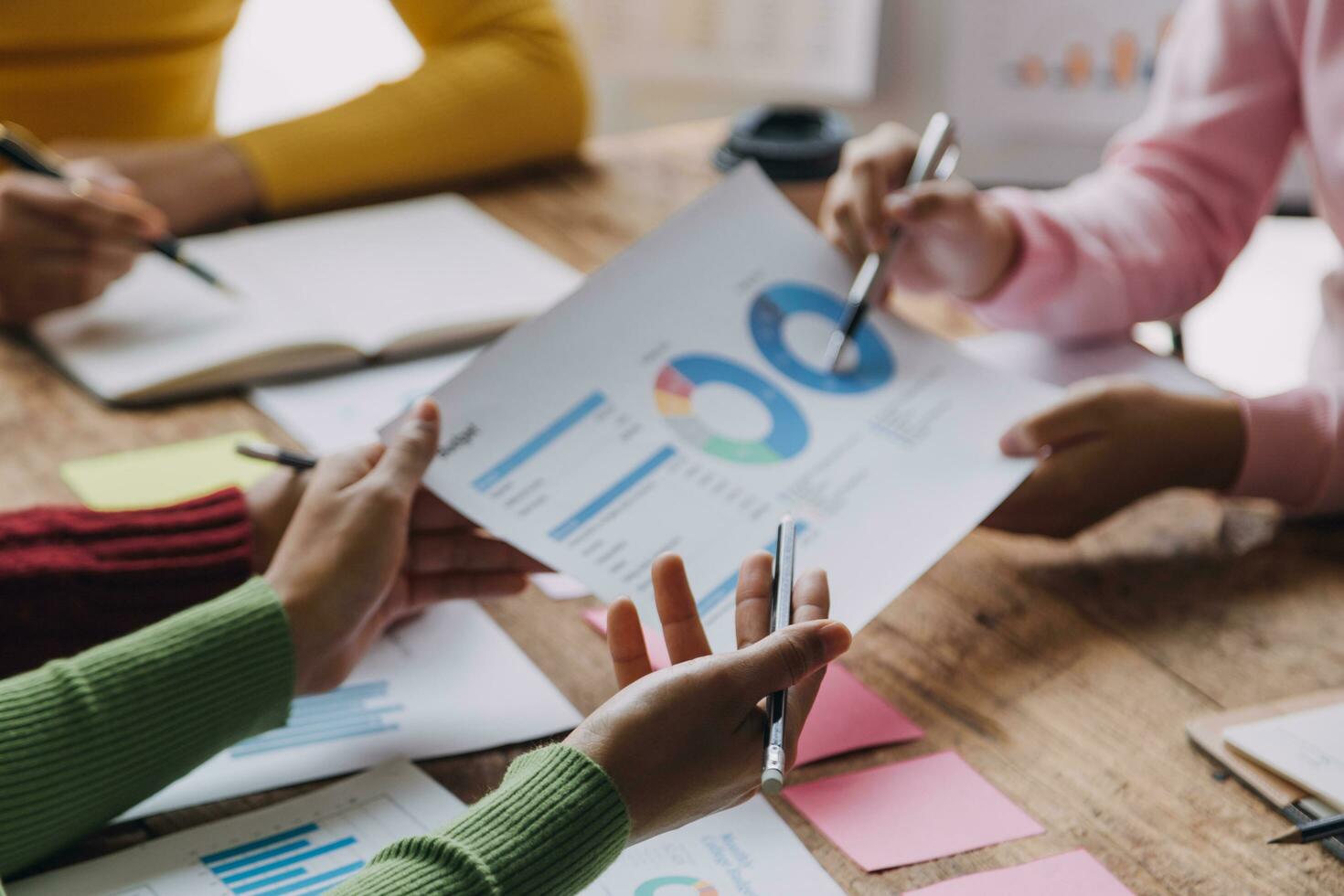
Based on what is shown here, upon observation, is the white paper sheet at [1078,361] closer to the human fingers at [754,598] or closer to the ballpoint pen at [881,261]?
the ballpoint pen at [881,261]

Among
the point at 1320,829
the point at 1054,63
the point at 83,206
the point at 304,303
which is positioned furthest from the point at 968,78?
the point at 1320,829

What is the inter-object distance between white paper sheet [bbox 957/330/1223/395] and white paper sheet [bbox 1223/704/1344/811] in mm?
336

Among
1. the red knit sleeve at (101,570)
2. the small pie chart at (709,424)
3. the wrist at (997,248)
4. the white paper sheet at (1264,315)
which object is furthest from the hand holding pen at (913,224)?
the white paper sheet at (1264,315)

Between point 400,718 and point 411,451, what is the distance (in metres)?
0.14

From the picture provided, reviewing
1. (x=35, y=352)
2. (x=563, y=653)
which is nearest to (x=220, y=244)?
(x=35, y=352)

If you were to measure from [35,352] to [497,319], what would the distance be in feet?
1.19

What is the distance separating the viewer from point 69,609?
0.73m

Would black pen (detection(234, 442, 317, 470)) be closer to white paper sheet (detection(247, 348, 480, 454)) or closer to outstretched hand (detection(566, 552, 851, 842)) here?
white paper sheet (detection(247, 348, 480, 454))

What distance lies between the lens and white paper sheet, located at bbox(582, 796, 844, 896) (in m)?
0.58

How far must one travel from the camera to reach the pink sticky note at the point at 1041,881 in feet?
1.90

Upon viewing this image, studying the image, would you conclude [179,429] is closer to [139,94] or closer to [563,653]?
[563,653]

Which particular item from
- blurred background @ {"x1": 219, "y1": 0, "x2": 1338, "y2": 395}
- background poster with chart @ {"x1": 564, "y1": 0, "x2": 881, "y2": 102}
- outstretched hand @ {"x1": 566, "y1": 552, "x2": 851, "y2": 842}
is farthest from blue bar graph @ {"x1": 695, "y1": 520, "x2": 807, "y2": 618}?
background poster with chart @ {"x1": 564, "y1": 0, "x2": 881, "y2": 102}

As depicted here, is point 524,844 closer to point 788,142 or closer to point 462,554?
point 462,554

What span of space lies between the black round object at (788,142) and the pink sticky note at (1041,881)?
32.0 inches
